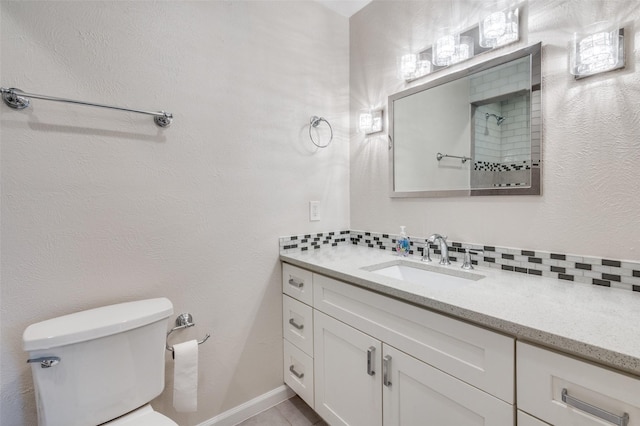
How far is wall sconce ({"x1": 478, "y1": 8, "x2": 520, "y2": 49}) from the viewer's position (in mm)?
1241

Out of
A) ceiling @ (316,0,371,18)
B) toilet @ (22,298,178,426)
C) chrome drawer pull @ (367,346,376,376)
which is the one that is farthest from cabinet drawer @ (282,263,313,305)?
ceiling @ (316,0,371,18)

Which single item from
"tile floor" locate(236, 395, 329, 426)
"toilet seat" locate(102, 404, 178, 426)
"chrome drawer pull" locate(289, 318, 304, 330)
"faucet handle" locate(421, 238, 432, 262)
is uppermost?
"faucet handle" locate(421, 238, 432, 262)

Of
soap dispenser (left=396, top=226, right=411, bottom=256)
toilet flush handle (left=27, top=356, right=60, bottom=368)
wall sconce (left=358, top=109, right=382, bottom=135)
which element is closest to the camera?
toilet flush handle (left=27, top=356, right=60, bottom=368)

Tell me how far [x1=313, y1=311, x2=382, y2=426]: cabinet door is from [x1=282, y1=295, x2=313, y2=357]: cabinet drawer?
6 centimetres

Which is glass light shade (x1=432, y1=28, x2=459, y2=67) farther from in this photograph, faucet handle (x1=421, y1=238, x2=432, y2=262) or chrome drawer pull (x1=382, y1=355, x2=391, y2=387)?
chrome drawer pull (x1=382, y1=355, x2=391, y2=387)

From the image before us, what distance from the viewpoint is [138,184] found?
1.31 metres

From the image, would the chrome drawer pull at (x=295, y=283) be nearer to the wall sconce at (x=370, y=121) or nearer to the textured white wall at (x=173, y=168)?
the textured white wall at (x=173, y=168)

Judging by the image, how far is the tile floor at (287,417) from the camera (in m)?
1.60

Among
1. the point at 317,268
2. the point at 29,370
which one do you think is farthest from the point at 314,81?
the point at 29,370

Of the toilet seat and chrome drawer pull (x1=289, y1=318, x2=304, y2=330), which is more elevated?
chrome drawer pull (x1=289, y1=318, x2=304, y2=330)

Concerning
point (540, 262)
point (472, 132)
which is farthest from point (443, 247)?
point (472, 132)

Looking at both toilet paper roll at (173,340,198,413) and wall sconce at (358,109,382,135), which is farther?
wall sconce at (358,109,382,135)

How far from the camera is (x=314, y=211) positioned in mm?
1897

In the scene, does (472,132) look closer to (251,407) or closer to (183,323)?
(183,323)
